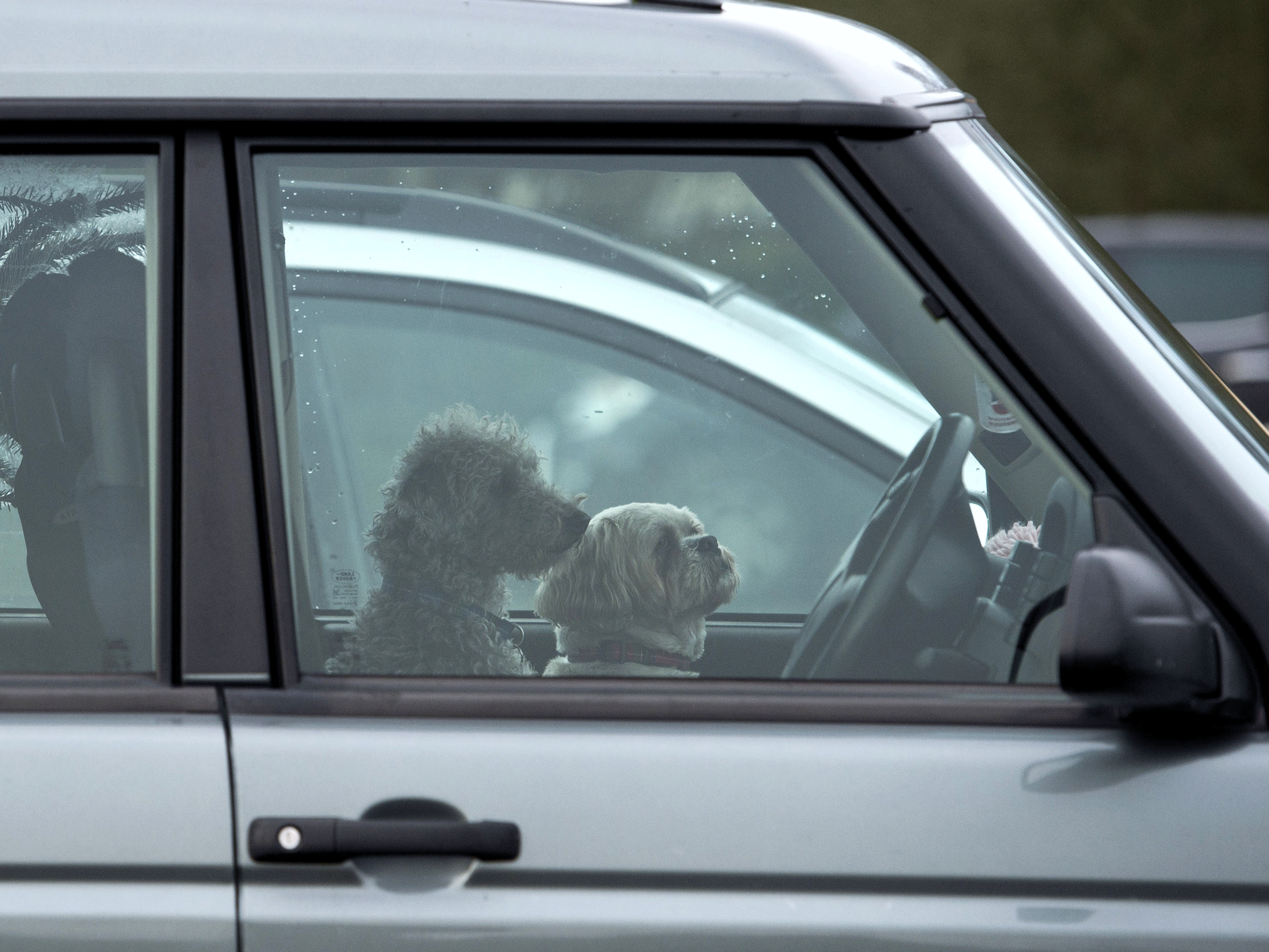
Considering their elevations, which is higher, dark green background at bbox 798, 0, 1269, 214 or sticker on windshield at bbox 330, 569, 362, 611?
dark green background at bbox 798, 0, 1269, 214

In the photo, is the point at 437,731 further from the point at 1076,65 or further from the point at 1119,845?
the point at 1076,65

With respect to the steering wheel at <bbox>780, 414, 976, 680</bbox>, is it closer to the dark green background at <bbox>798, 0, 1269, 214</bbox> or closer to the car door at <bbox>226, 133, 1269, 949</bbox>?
the car door at <bbox>226, 133, 1269, 949</bbox>

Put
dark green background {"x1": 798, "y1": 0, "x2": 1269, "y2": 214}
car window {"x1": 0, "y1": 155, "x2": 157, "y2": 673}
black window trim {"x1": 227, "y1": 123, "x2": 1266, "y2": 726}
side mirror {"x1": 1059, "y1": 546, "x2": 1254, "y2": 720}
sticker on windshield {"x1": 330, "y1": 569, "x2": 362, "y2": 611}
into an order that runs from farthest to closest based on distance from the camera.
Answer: dark green background {"x1": 798, "y1": 0, "x2": 1269, "y2": 214} < sticker on windshield {"x1": 330, "y1": 569, "x2": 362, "y2": 611} < car window {"x1": 0, "y1": 155, "x2": 157, "y2": 673} < black window trim {"x1": 227, "y1": 123, "x2": 1266, "y2": 726} < side mirror {"x1": 1059, "y1": 546, "x2": 1254, "y2": 720}

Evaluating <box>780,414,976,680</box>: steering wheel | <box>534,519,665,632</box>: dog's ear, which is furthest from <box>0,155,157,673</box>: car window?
<box>780,414,976,680</box>: steering wheel

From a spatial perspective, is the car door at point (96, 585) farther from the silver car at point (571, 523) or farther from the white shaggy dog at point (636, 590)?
the white shaggy dog at point (636, 590)

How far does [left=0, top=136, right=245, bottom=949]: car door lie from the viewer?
1458 millimetres

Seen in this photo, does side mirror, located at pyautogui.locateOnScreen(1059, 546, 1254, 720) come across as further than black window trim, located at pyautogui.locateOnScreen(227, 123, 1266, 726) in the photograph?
No

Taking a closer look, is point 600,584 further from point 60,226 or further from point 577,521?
point 60,226

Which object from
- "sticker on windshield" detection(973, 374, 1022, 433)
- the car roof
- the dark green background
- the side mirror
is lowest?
the side mirror

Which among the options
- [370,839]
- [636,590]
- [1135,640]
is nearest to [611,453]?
[636,590]

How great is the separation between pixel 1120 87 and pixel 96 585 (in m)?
12.0

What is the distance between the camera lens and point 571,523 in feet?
6.13

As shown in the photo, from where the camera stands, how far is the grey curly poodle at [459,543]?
1675 millimetres

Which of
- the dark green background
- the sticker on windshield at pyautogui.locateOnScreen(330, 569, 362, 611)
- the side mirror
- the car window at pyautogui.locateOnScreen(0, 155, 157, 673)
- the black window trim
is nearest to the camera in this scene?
the side mirror
